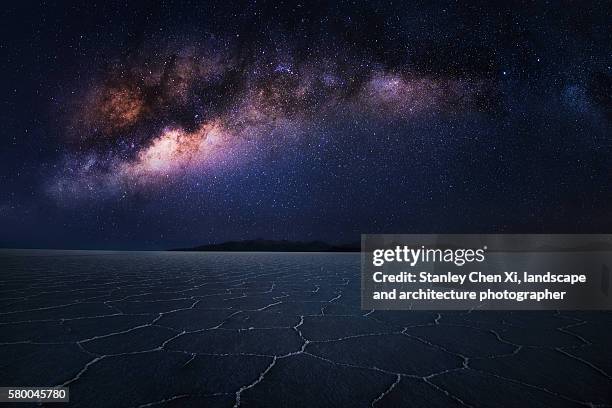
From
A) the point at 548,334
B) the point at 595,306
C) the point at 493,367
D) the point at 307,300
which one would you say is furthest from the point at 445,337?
the point at 595,306

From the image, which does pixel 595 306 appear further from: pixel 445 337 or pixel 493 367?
pixel 493 367

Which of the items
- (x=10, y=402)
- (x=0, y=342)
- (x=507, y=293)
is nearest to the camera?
(x=10, y=402)

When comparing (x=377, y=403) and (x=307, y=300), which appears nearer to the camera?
(x=377, y=403)

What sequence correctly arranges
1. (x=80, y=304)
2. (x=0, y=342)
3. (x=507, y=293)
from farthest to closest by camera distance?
(x=507, y=293) → (x=80, y=304) → (x=0, y=342)

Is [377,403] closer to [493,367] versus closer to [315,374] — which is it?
[315,374]

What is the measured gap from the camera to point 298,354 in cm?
178

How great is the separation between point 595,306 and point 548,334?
1.34 m

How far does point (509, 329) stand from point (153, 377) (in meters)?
2.24

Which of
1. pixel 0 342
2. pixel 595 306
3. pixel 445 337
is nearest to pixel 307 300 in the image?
pixel 445 337

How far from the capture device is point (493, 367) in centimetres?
159

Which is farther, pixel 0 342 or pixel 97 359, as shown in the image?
pixel 0 342

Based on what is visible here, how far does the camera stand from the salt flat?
1.32 metres

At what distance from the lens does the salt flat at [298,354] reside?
4.33 ft

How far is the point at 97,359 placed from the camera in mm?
1658
